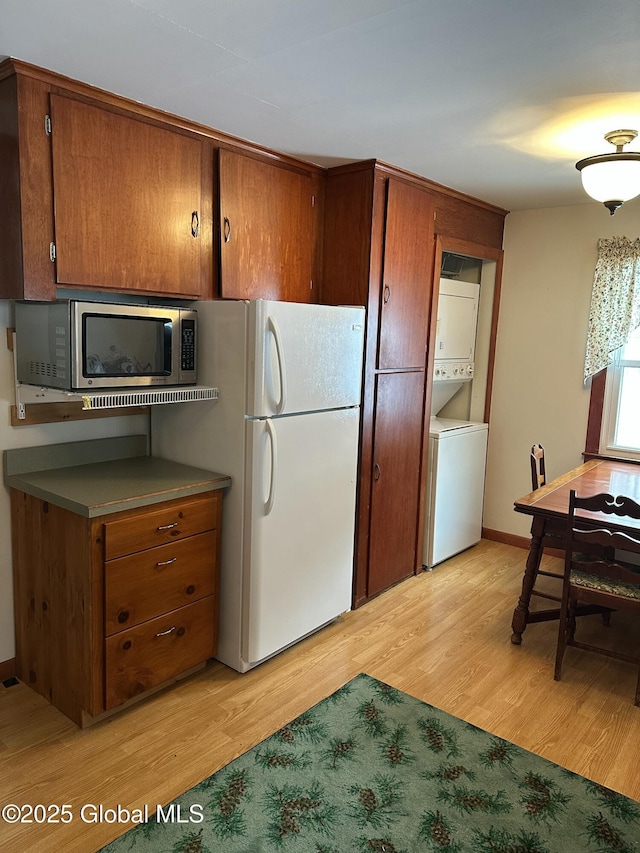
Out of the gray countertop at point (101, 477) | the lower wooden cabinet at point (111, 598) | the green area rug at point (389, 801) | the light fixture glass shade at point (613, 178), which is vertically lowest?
the green area rug at point (389, 801)

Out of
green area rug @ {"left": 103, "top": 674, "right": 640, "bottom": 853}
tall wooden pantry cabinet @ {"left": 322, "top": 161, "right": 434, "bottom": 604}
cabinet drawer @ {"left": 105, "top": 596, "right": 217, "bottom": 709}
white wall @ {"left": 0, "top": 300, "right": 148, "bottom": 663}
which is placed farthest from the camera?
tall wooden pantry cabinet @ {"left": 322, "top": 161, "right": 434, "bottom": 604}

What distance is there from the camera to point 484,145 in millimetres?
2678

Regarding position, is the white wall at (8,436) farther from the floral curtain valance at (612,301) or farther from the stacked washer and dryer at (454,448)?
the floral curtain valance at (612,301)

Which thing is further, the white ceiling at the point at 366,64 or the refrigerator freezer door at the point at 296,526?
the refrigerator freezer door at the point at 296,526

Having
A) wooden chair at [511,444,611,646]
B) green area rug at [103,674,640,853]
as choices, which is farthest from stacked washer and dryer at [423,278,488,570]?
green area rug at [103,674,640,853]

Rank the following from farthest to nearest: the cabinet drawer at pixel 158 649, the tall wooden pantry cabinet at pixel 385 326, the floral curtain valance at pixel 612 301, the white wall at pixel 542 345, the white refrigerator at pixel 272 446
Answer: the white wall at pixel 542 345 < the floral curtain valance at pixel 612 301 < the tall wooden pantry cabinet at pixel 385 326 < the white refrigerator at pixel 272 446 < the cabinet drawer at pixel 158 649

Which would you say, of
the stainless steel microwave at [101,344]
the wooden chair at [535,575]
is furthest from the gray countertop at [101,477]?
the wooden chair at [535,575]

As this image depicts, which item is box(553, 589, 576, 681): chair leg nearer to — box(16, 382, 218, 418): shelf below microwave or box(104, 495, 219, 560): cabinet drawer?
box(104, 495, 219, 560): cabinet drawer

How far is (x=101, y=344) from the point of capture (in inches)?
88.4

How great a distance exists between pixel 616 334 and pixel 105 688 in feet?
11.1

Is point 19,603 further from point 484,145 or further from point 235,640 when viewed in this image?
point 484,145

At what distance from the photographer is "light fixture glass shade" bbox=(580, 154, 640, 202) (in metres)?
2.35

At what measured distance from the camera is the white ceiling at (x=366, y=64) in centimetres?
160

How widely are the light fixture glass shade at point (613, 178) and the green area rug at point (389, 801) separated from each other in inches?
85.5
